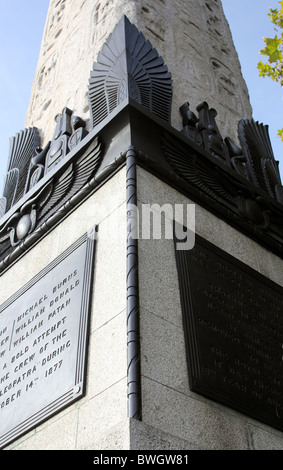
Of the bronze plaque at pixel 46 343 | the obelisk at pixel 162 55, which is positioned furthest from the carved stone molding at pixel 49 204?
the obelisk at pixel 162 55

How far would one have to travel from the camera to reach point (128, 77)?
240 inches

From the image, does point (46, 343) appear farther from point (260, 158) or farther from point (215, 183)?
point (260, 158)

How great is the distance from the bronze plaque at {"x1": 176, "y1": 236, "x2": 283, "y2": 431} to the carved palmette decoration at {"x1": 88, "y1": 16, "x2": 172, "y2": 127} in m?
1.77

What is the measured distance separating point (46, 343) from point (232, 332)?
1.41m

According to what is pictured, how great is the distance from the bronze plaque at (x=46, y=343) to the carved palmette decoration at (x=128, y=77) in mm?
1727

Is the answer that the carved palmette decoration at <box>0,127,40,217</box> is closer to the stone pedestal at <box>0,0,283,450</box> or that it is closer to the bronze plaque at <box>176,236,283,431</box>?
the stone pedestal at <box>0,0,283,450</box>

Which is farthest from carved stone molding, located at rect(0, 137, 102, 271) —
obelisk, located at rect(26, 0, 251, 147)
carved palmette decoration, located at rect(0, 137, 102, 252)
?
obelisk, located at rect(26, 0, 251, 147)

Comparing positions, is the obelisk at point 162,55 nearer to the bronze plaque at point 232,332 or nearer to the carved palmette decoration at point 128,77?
the carved palmette decoration at point 128,77

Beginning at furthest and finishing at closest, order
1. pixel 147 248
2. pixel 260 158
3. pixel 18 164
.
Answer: pixel 18 164 < pixel 260 158 < pixel 147 248

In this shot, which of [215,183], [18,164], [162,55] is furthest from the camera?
[162,55]

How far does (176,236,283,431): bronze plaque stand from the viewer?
169 inches

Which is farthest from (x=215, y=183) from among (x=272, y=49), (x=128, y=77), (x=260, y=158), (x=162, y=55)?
(x=162, y=55)

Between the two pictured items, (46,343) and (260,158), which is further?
(260,158)

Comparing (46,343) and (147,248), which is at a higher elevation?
(147,248)
